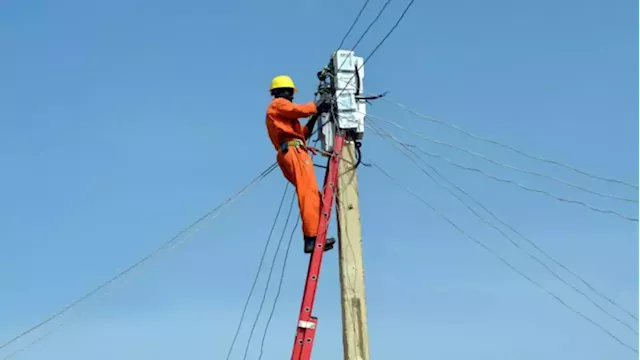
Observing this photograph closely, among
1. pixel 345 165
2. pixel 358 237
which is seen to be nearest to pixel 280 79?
pixel 345 165

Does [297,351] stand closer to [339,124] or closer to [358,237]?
[358,237]

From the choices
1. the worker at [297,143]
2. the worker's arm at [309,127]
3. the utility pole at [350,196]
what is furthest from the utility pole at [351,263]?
the worker's arm at [309,127]

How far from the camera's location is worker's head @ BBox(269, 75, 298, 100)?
10320 millimetres

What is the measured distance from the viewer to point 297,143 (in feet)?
32.9

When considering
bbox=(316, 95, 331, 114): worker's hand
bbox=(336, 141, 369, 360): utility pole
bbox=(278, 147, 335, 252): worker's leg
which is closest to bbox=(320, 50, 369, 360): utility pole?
bbox=(336, 141, 369, 360): utility pole

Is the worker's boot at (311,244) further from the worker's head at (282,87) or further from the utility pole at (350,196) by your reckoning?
the worker's head at (282,87)

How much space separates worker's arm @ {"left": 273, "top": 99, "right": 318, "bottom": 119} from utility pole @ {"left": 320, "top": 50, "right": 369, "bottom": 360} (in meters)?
0.23

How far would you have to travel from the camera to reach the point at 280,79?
10.4m

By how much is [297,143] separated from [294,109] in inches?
13.7

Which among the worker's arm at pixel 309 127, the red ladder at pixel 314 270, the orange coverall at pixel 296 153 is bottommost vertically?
the red ladder at pixel 314 270

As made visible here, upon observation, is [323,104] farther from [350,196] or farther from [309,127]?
[350,196]

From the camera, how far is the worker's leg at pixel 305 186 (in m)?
9.52

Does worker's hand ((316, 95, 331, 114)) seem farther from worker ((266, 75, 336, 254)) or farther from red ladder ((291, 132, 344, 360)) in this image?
A: red ladder ((291, 132, 344, 360))

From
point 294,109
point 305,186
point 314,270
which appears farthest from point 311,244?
point 294,109
